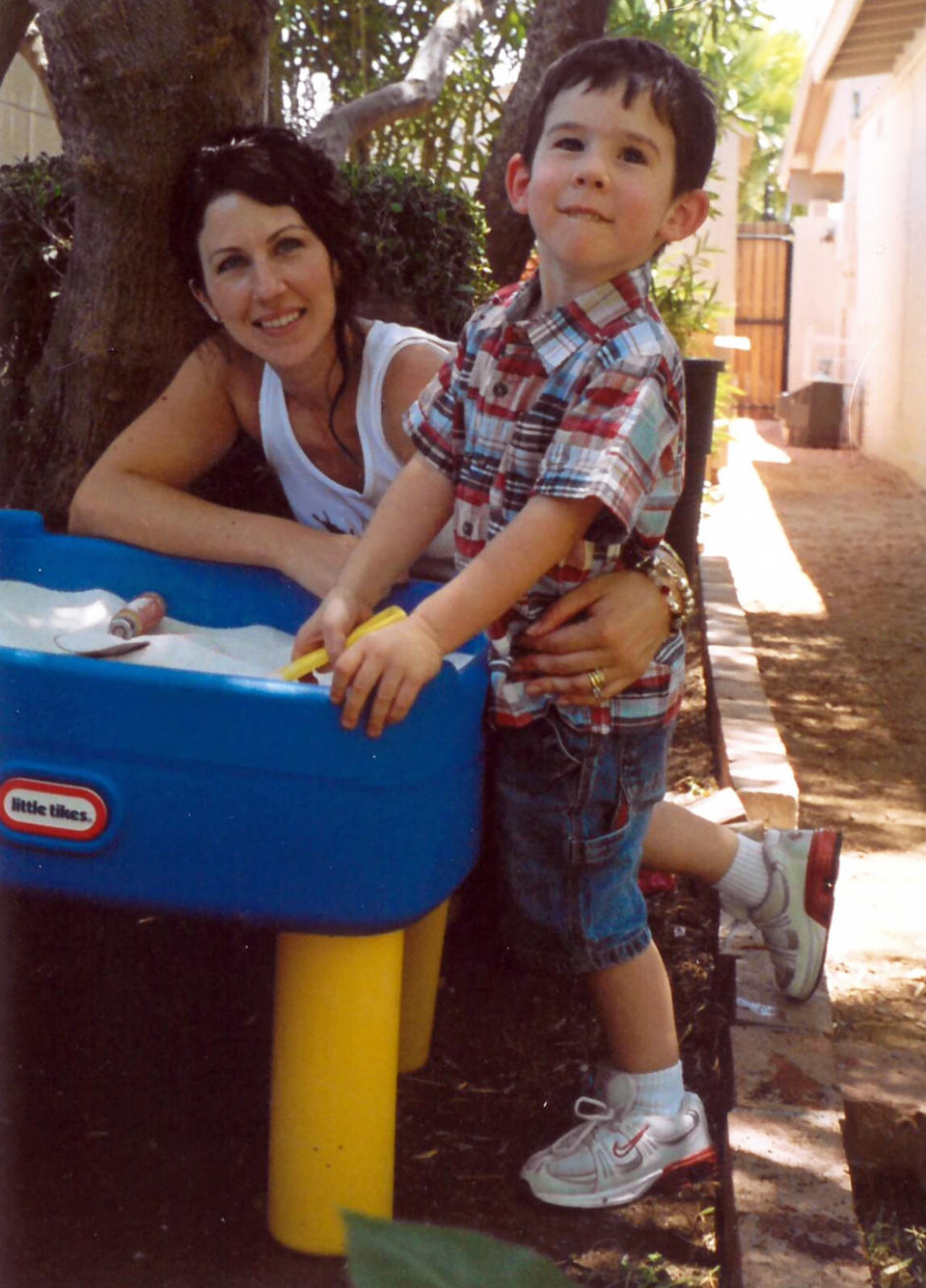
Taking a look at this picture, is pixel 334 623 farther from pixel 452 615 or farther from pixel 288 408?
pixel 288 408

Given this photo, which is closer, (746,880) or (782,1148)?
(782,1148)

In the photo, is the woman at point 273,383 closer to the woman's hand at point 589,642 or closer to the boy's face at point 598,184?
the woman's hand at point 589,642

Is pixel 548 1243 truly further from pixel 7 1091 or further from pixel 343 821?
pixel 7 1091

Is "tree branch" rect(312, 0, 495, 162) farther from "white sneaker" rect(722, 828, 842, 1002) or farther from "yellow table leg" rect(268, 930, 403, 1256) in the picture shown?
"yellow table leg" rect(268, 930, 403, 1256)

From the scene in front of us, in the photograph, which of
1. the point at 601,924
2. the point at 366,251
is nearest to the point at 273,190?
the point at 366,251

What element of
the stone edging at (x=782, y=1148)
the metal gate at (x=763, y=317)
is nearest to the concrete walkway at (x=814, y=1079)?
the stone edging at (x=782, y=1148)

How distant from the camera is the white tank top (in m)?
2.47

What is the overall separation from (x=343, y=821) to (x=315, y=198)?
1.26m

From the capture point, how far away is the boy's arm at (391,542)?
1.97 meters

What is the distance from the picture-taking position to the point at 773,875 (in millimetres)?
2529

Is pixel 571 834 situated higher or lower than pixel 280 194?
lower

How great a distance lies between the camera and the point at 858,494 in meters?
10.1

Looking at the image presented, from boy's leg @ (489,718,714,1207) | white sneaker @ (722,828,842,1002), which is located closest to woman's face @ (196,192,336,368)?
boy's leg @ (489,718,714,1207)

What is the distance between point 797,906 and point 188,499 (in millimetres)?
1215
